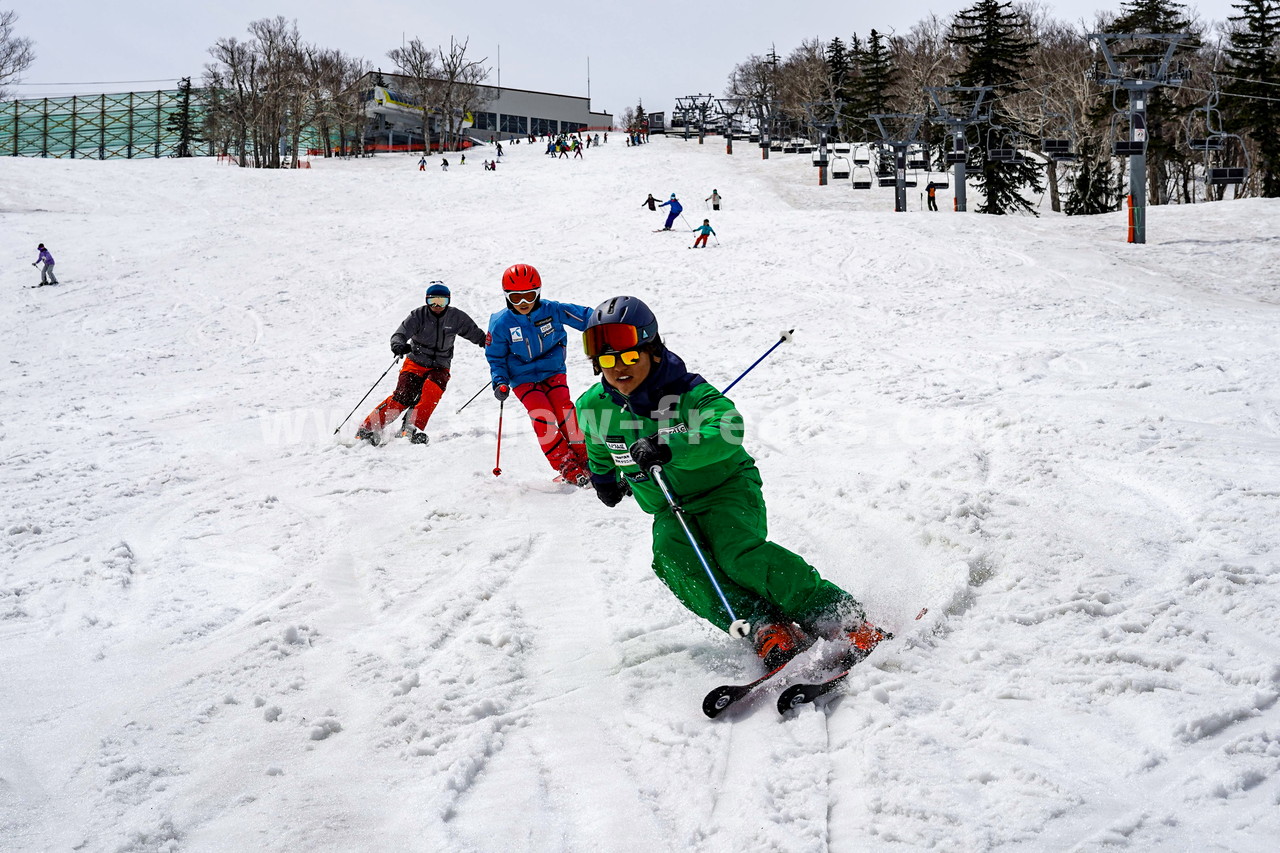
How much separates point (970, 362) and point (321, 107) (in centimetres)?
5840

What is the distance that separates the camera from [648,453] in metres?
3.39

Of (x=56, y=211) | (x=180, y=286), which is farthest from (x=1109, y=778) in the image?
(x=56, y=211)

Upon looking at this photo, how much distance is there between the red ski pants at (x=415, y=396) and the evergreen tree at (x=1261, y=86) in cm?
4097

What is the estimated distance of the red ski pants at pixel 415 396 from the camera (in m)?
8.36

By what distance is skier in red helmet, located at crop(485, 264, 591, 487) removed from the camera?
679 cm

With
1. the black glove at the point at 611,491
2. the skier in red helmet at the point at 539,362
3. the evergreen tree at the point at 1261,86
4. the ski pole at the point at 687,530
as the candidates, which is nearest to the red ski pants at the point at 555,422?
the skier in red helmet at the point at 539,362

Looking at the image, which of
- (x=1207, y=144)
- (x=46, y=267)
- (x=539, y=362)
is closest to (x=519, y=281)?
(x=539, y=362)

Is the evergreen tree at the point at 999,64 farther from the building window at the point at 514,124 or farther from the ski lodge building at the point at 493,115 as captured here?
the building window at the point at 514,124

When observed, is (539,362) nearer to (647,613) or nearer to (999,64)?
(647,613)

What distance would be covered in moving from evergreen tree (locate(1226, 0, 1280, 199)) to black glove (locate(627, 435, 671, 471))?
142ft

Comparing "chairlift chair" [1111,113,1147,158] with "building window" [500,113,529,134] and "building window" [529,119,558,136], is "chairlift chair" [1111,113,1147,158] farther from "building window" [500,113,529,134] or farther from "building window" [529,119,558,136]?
"building window" [529,119,558,136]

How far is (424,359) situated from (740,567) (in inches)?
226


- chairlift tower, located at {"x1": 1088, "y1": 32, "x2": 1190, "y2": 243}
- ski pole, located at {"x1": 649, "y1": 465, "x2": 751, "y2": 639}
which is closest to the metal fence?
chairlift tower, located at {"x1": 1088, "y1": 32, "x2": 1190, "y2": 243}

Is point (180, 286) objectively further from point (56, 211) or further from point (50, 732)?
point (50, 732)
